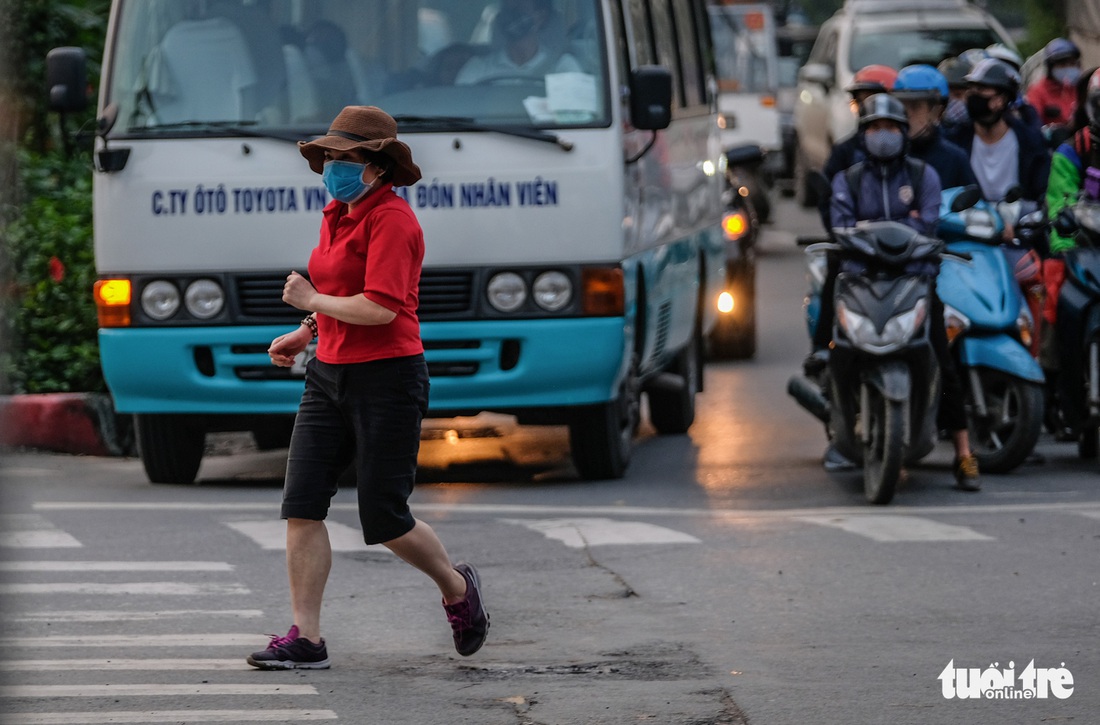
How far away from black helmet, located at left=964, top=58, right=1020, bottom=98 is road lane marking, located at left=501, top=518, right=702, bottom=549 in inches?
124

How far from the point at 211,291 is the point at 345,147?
3654 millimetres

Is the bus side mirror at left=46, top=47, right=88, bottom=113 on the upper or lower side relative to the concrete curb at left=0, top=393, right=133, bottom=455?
upper

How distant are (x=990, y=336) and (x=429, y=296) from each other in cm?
255

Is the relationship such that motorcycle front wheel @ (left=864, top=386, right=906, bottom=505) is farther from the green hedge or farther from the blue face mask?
the green hedge

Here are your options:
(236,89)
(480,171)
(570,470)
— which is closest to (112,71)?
(236,89)

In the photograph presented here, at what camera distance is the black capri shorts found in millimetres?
5617

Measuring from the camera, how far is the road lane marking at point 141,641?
5984mm

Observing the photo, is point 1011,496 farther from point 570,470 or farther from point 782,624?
point 782,624

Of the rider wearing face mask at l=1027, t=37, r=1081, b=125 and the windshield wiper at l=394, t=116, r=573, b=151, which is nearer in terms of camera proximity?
the windshield wiper at l=394, t=116, r=573, b=151

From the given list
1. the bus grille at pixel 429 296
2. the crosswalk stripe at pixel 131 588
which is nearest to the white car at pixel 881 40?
the bus grille at pixel 429 296

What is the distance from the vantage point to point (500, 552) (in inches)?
303

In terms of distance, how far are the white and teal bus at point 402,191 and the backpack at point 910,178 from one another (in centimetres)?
83

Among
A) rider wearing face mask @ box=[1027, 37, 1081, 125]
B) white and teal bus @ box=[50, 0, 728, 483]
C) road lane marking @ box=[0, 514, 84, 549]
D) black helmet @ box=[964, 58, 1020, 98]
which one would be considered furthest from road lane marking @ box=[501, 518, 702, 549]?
rider wearing face mask @ box=[1027, 37, 1081, 125]

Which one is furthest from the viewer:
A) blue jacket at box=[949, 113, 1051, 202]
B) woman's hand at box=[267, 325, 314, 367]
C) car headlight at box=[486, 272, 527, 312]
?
blue jacket at box=[949, 113, 1051, 202]
